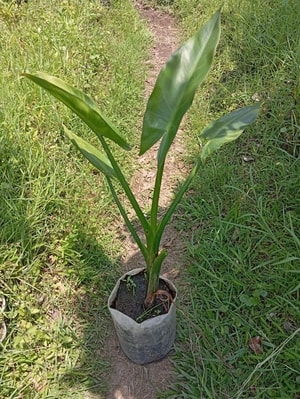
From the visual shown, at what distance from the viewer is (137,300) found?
1.73 meters

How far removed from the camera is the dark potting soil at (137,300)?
66.3 inches

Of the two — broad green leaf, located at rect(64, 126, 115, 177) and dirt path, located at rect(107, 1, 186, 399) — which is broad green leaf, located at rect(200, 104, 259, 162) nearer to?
broad green leaf, located at rect(64, 126, 115, 177)

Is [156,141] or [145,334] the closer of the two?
[156,141]

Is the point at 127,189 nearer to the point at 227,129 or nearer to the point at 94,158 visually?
the point at 94,158

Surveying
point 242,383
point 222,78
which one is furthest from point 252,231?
A: point 222,78

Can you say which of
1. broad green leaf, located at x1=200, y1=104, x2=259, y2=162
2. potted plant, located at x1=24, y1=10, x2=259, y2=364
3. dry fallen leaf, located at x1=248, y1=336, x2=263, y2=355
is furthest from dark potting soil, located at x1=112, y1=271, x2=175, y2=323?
broad green leaf, located at x1=200, y1=104, x2=259, y2=162

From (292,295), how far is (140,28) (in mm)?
3225

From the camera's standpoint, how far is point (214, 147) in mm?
1485

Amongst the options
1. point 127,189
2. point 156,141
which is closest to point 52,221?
point 127,189

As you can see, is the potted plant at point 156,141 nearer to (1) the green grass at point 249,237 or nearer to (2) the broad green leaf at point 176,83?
(2) the broad green leaf at point 176,83

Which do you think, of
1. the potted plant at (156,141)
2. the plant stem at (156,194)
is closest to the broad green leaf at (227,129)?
Answer: the potted plant at (156,141)

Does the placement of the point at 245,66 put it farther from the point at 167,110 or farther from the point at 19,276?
the point at 19,276

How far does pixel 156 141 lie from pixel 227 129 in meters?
0.30

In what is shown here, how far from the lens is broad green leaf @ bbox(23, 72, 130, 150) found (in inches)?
46.6
